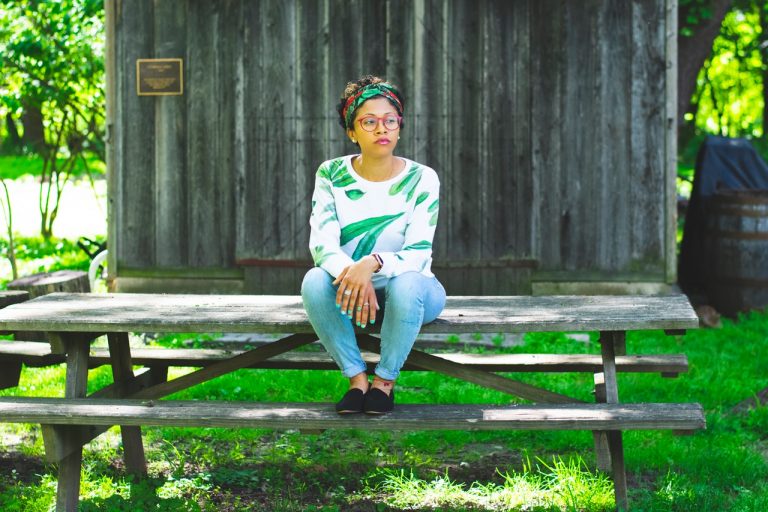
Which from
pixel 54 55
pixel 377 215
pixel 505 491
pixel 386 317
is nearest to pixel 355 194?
pixel 377 215

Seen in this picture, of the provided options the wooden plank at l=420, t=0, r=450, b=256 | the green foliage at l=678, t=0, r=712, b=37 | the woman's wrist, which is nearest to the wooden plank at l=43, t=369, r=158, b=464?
the woman's wrist

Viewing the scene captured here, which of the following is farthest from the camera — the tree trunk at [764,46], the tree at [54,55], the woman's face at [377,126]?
the tree trunk at [764,46]

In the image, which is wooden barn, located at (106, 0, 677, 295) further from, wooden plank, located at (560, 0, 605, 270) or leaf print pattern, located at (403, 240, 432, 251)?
leaf print pattern, located at (403, 240, 432, 251)

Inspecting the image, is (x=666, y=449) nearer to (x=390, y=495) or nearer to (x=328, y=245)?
(x=390, y=495)

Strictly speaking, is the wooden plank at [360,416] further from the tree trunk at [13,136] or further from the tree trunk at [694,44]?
the tree trunk at [13,136]

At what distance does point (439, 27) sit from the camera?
8.29 m

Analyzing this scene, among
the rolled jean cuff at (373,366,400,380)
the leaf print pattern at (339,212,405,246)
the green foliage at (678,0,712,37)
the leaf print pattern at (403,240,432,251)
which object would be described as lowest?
the rolled jean cuff at (373,366,400,380)

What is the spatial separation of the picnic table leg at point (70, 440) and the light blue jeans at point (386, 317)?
1088mm

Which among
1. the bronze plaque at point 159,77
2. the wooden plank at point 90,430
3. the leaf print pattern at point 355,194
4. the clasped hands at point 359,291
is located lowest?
the wooden plank at point 90,430

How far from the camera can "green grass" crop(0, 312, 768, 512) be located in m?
4.58

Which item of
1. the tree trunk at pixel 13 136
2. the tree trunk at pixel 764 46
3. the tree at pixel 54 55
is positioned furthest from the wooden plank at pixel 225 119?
the tree trunk at pixel 13 136

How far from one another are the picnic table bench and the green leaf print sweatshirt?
1.11 ft

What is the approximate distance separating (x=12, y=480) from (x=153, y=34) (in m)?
4.55

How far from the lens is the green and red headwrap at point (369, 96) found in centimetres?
438
